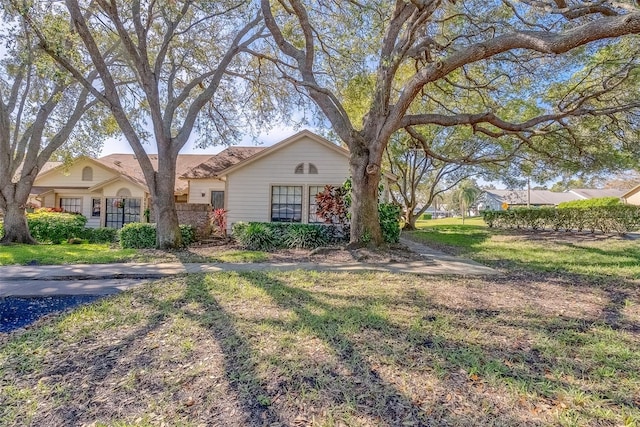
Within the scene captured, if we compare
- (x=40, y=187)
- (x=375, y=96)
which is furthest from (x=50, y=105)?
(x=375, y=96)

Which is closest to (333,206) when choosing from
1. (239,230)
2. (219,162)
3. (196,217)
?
(239,230)

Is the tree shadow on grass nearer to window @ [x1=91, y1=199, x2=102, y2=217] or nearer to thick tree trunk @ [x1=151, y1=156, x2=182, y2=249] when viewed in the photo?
thick tree trunk @ [x1=151, y1=156, x2=182, y2=249]

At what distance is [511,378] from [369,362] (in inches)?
45.6

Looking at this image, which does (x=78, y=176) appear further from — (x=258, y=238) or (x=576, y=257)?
(x=576, y=257)

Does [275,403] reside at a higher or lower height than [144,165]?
lower

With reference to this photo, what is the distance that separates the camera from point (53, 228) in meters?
14.5

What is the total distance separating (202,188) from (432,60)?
1190 cm

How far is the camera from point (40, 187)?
67.9ft

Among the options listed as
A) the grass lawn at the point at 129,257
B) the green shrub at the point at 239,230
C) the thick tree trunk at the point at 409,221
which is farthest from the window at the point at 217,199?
the thick tree trunk at the point at 409,221

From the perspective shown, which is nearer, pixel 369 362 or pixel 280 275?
pixel 369 362

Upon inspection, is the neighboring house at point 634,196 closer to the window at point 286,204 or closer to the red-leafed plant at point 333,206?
the red-leafed plant at point 333,206

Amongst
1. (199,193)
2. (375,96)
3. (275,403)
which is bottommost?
(275,403)

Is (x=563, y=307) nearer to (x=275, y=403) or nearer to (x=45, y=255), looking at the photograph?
(x=275, y=403)

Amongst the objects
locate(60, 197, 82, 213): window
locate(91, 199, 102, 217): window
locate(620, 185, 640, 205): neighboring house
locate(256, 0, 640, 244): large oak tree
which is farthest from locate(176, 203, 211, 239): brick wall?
locate(620, 185, 640, 205): neighboring house
